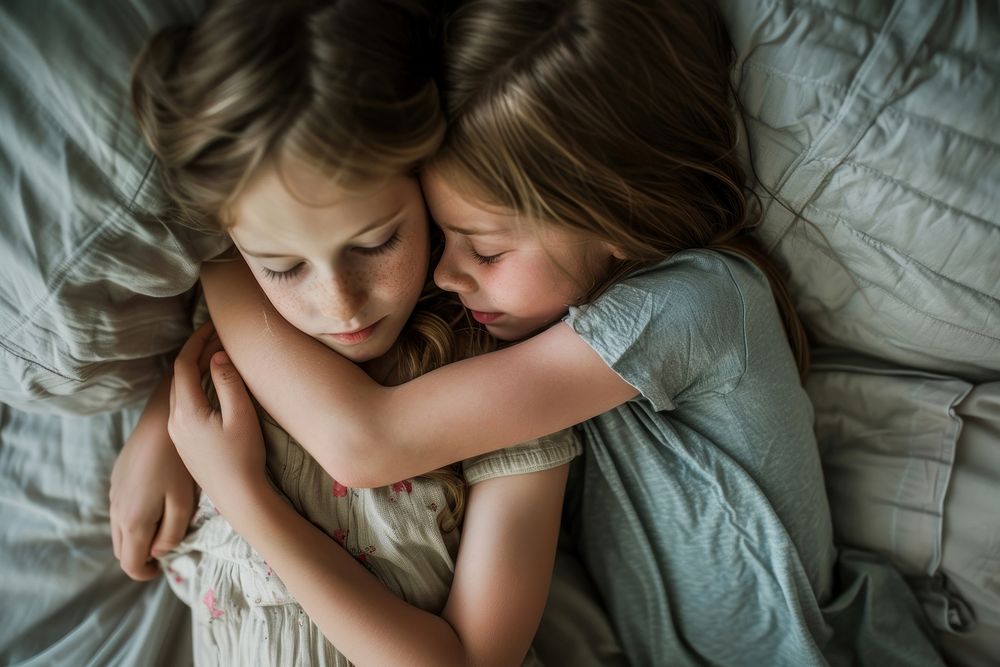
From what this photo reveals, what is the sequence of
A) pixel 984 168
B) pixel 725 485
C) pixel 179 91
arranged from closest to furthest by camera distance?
pixel 179 91, pixel 984 168, pixel 725 485

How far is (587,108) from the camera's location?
0.70 meters

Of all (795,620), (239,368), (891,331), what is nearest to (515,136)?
(239,368)

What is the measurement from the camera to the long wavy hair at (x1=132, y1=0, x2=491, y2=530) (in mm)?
Answer: 628

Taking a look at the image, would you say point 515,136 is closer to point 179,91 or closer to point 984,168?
point 179,91

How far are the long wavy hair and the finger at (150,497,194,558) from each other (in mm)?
420

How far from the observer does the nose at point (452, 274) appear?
802 millimetres

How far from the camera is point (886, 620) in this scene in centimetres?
96

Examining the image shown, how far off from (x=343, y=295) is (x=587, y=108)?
30 cm

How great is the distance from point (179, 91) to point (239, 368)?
33 cm

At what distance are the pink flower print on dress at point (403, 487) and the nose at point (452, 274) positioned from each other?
0.78ft

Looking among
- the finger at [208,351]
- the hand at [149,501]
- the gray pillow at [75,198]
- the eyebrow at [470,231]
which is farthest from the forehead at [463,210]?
the hand at [149,501]

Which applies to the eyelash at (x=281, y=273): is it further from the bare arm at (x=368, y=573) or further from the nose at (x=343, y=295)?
the bare arm at (x=368, y=573)

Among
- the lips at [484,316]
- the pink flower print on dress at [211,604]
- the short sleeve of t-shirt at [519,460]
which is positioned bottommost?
the pink flower print on dress at [211,604]

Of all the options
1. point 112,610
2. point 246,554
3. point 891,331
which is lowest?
point 112,610
